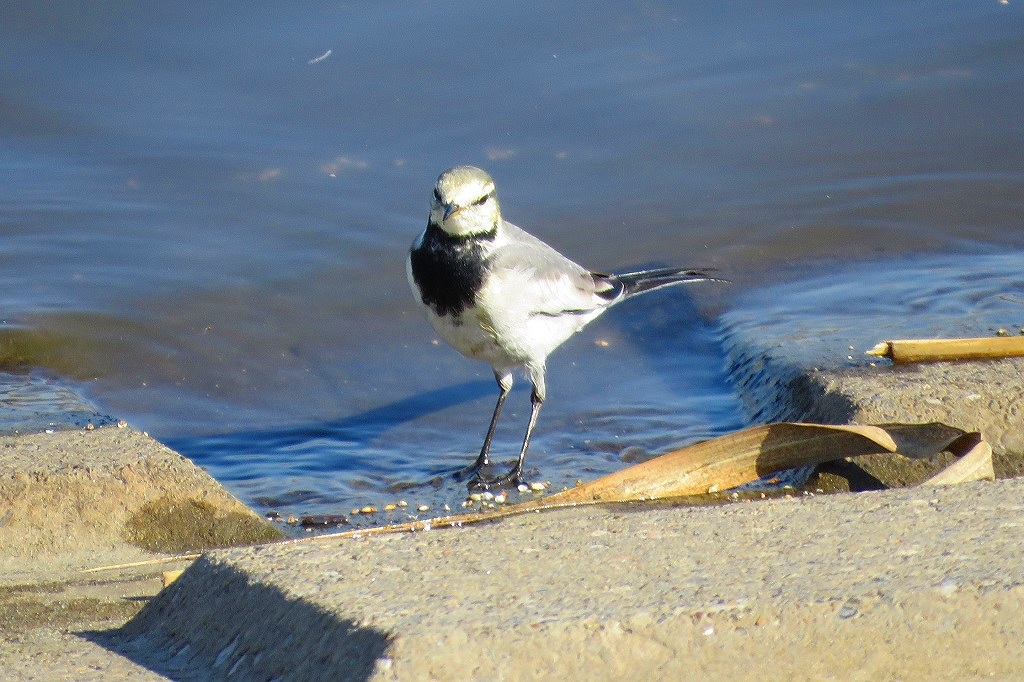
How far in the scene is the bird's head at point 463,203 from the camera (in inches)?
195

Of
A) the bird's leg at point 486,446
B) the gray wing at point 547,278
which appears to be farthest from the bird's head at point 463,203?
the bird's leg at point 486,446

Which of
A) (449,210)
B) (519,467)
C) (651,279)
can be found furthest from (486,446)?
(651,279)

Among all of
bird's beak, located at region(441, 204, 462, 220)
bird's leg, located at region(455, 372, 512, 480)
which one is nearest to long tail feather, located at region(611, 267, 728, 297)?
bird's leg, located at region(455, 372, 512, 480)

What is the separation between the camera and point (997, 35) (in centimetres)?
947

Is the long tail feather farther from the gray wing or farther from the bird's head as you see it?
the bird's head

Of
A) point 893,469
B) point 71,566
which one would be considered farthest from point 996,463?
point 71,566

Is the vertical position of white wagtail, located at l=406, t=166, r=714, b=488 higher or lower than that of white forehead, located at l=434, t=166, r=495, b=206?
lower

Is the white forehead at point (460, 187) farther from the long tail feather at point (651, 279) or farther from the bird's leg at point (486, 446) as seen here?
the long tail feather at point (651, 279)

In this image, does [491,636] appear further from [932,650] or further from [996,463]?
[996,463]

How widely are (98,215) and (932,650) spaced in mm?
6076

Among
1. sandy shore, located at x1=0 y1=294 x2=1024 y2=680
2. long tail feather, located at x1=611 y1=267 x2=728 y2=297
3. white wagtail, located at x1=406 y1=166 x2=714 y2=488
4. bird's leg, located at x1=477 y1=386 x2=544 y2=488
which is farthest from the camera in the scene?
long tail feather, located at x1=611 y1=267 x2=728 y2=297

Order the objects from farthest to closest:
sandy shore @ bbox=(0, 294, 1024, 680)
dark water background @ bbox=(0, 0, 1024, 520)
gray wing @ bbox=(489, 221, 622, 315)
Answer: dark water background @ bbox=(0, 0, 1024, 520)
gray wing @ bbox=(489, 221, 622, 315)
sandy shore @ bbox=(0, 294, 1024, 680)

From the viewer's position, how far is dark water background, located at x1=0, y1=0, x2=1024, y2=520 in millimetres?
5777

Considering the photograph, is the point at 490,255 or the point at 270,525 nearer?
the point at 270,525
